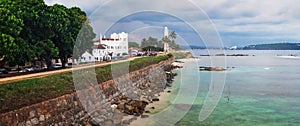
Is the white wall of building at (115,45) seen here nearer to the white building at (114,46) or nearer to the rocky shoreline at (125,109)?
the white building at (114,46)

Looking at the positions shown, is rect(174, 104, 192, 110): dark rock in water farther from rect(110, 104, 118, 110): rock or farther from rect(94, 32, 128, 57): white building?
rect(94, 32, 128, 57): white building

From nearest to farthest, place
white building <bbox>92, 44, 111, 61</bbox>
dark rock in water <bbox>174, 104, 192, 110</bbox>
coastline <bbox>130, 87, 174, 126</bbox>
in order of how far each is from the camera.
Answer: coastline <bbox>130, 87, 174, 126</bbox> → dark rock in water <bbox>174, 104, 192, 110</bbox> → white building <bbox>92, 44, 111, 61</bbox>

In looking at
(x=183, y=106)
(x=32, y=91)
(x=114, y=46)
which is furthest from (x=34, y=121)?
(x=114, y=46)

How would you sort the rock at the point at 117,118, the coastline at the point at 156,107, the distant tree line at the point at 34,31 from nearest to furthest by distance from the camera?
the rock at the point at 117,118 → the coastline at the point at 156,107 → the distant tree line at the point at 34,31

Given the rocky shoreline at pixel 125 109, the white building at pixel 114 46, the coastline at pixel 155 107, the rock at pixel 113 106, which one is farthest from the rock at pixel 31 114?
the white building at pixel 114 46

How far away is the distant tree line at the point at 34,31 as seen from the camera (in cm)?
1795

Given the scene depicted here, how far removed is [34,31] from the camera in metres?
22.3

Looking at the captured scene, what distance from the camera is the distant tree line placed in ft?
58.9

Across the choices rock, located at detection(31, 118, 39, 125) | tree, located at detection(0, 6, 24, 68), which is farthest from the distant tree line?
rock, located at detection(31, 118, 39, 125)

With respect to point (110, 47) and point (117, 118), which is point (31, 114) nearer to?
point (117, 118)

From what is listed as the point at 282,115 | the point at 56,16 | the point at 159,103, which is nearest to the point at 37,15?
the point at 56,16

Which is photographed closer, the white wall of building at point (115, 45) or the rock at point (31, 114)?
the rock at point (31, 114)

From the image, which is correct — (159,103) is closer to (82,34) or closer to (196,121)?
(196,121)

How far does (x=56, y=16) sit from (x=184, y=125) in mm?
15000
